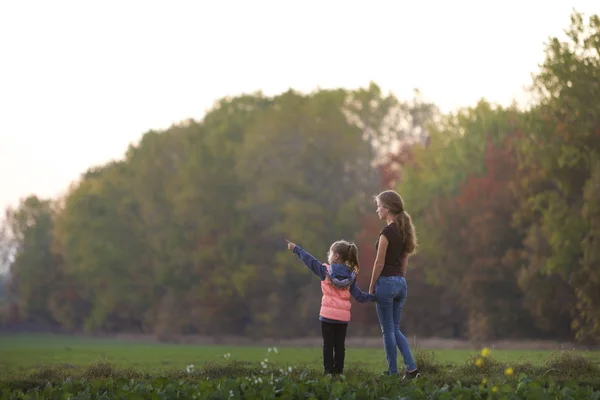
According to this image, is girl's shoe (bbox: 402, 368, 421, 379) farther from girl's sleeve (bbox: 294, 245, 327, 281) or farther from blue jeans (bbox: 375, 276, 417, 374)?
girl's sleeve (bbox: 294, 245, 327, 281)

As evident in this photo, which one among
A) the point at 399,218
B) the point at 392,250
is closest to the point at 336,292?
the point at 392,250

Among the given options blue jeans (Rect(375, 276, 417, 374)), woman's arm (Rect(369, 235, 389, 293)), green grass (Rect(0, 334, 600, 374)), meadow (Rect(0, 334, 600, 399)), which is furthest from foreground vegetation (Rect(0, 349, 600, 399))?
woman's arm (Rect(369, 235, 389, 293))

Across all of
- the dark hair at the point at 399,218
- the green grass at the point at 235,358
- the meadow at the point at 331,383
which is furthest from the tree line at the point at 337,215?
the dark hair at the point at 399,218

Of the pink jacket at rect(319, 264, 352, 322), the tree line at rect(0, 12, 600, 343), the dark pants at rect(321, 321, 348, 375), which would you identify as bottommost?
the dark pants at rect(321, 321, 348, 375)

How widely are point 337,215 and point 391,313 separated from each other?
45.3 m

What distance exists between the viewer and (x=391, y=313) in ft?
46.2

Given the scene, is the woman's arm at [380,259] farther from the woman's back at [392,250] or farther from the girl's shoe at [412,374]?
the girl's shoe at [412,374]

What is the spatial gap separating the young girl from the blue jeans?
17 centimetres

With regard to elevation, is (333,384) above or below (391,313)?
below

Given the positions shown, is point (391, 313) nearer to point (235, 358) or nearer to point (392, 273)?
point (392, 273)

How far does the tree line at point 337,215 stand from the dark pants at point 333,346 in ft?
83.5

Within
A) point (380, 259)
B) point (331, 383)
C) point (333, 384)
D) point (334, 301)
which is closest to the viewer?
point (333, 384)

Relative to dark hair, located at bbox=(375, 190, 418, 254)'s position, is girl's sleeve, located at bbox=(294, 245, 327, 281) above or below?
below

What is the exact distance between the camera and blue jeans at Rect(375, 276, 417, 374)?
1402 centimetres
